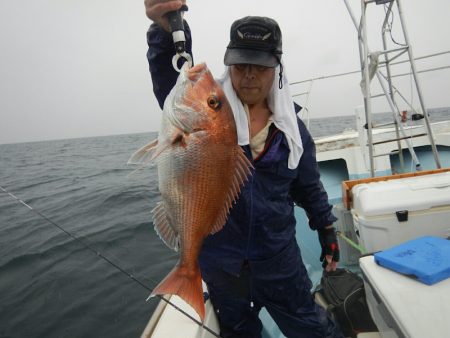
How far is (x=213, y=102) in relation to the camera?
4.60ft

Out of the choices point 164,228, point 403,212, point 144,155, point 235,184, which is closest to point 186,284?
point 164,228

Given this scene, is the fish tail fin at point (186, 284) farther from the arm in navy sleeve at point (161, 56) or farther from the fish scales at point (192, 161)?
the arm in navy sleeve at point (161, 56)

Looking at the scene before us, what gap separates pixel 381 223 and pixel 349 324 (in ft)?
3.10

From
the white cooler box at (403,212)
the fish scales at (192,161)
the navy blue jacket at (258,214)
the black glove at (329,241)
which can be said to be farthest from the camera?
the white cooler box at (403,212)

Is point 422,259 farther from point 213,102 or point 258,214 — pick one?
point 213,102

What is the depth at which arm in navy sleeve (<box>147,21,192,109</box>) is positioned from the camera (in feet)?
5.38

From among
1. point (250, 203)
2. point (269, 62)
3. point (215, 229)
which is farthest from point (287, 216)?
point (269, 62)

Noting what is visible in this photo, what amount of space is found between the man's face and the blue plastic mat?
1.31 m

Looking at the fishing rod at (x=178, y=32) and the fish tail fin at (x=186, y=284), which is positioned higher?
the fishing rod at (x=178, y=32)

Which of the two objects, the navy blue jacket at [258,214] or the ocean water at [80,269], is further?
the ocean water at [80,269]

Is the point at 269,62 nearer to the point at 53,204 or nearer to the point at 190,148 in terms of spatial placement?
the point at 190,148

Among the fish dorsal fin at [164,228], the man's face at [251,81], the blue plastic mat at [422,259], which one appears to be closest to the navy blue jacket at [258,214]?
the man's face at [251,81]

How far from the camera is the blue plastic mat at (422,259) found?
1759 millimetres

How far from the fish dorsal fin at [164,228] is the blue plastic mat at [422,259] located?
1.37 metres
